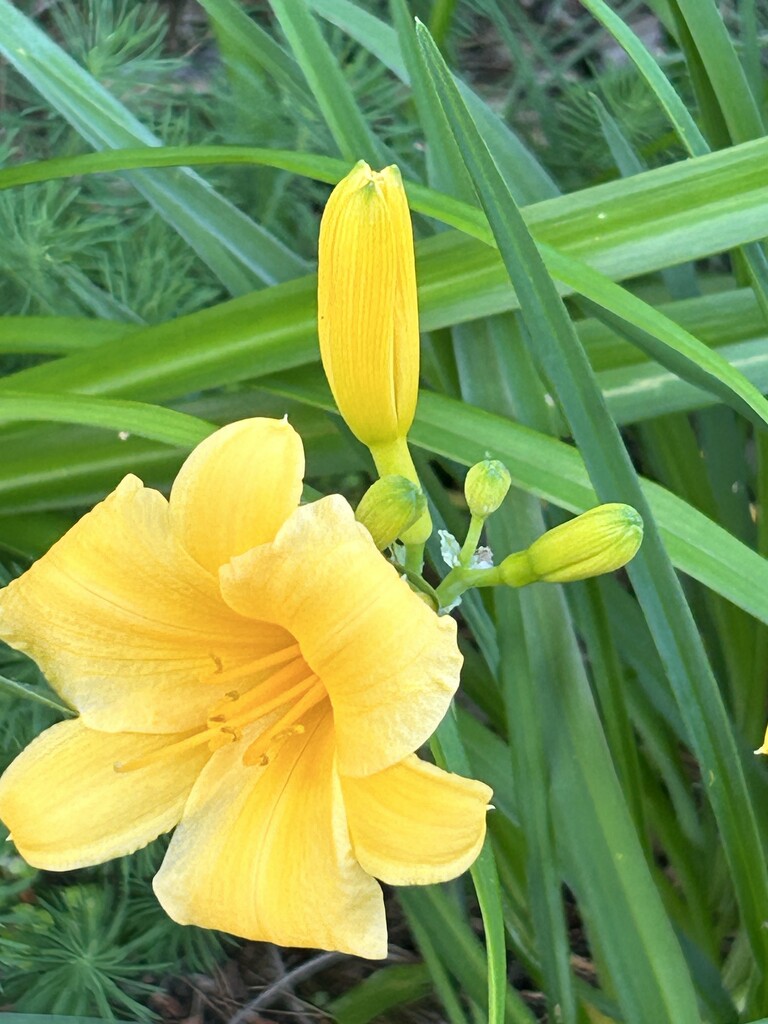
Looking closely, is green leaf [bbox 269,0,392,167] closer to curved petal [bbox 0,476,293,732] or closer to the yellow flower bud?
the yellow flower bud

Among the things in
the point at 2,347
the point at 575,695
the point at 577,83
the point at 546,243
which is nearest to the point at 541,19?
the point at 577,83

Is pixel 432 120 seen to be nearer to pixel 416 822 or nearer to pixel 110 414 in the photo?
pixel 110 414

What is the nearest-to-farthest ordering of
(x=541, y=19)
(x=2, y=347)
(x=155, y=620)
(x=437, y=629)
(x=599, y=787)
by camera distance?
(x=437, y=629)
(x=155, y=620)
(x=599, y=787)
(x=2, y=347)
(x=541, y=19)

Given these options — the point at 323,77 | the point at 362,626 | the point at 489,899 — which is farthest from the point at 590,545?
the point at 323,77

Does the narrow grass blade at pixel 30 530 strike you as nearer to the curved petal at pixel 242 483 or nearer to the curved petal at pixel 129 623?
the curved petal at pixel 129 623

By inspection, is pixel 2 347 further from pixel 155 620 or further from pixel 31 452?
pixel 155 620

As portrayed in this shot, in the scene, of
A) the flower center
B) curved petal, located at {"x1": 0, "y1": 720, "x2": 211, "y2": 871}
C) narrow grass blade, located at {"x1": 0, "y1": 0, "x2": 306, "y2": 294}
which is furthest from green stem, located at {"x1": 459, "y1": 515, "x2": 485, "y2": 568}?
narrow grass blade, located at {"x1": 0, "y1": 0, "x2": 306, "y2": 294}
